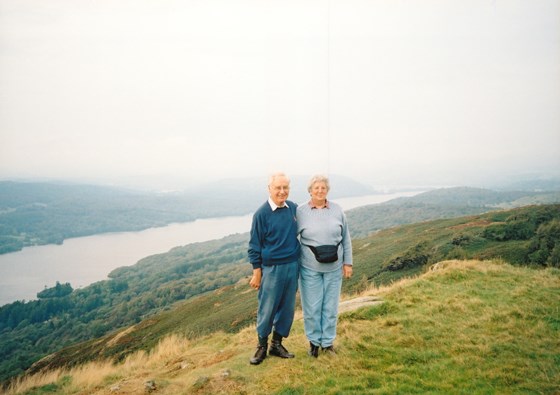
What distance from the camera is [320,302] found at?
593cm

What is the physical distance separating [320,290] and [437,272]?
730 cm

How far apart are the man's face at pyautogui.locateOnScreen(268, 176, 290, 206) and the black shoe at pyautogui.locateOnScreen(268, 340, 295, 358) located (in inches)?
103

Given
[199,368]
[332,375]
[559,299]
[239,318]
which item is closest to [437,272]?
[559,299]

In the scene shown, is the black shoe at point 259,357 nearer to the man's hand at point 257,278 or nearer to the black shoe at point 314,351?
the black shoe at point 314,351

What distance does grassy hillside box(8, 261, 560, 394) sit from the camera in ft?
16.5

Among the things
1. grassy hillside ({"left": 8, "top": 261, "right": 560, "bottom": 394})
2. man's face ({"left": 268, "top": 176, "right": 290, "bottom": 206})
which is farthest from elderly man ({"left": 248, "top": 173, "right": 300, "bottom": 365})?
grassy hillside ({"left": 8, "top": 261, "right": 560, "bottom": 394})

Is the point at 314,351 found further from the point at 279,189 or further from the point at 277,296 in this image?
the point at 279,189

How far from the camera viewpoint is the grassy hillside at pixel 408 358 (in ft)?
16.5

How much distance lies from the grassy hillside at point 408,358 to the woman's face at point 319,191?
8.94 feet

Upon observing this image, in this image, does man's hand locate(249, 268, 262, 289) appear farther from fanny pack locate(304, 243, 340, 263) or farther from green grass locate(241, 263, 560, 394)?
green grass locate(241, 263, 560, 394)

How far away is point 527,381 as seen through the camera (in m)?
4.89

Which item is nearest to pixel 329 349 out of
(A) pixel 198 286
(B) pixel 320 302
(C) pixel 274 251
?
(B) pixel 320 302

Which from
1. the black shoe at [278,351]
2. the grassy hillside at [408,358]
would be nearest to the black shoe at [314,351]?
the grassy hillside at [408,358]

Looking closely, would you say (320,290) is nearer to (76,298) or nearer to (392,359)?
(392,359)
